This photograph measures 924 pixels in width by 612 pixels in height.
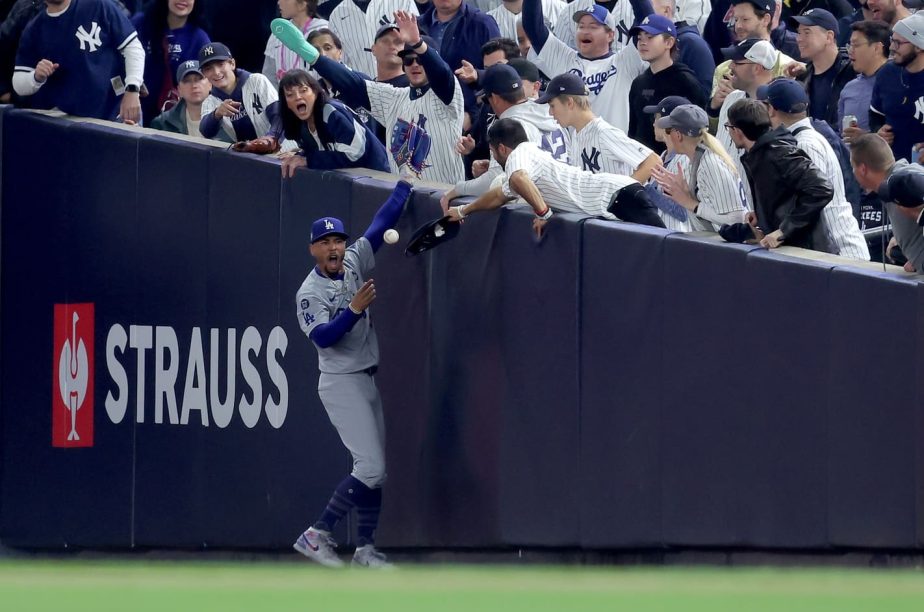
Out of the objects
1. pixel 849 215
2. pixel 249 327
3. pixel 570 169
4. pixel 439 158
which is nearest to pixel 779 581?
pixel 849 215

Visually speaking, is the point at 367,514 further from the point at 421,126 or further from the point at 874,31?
the point at 874,31

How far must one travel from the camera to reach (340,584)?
7883 millimetres

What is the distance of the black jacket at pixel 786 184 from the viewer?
8727 millimetres

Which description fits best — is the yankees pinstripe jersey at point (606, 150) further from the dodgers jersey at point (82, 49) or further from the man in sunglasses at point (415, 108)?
the dodgers jersey at point (82, 49)

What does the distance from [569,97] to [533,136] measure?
18.0 inches

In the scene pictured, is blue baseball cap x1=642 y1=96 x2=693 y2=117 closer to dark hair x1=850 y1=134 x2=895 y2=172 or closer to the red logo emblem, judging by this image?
dark hair x1=850 y1=134 x2=895 y2=172

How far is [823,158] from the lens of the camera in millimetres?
9086

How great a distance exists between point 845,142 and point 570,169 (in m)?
1.66

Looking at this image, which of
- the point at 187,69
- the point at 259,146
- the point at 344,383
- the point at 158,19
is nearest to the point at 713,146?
the point at 344,383

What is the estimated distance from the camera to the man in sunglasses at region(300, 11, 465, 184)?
11023mm

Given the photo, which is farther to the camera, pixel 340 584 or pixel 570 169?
pixel 570 169

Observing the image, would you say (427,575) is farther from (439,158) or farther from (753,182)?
(439,158)

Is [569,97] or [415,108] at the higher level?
[415,108]

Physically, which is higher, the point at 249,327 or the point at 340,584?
the point at 249,327
